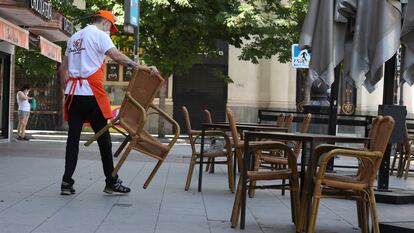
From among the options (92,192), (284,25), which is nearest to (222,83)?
(284,25)

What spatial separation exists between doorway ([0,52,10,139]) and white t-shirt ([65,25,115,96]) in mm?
10552

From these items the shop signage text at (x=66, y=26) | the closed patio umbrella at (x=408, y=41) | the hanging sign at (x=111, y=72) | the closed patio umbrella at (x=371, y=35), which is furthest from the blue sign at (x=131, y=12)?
the hanging sign at (x=111, y=72)

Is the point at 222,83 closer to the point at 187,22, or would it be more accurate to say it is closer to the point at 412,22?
the point at 187,22

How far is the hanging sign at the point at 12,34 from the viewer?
473 inches

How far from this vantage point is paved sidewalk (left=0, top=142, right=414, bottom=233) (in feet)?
16.7

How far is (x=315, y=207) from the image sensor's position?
14.9ft

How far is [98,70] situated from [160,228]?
236cm

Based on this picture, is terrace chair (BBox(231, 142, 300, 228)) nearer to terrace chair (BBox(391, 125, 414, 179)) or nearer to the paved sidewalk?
the paved sidewalk

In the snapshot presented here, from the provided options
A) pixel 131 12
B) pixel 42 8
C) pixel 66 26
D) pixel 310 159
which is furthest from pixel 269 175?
pixel 66 26

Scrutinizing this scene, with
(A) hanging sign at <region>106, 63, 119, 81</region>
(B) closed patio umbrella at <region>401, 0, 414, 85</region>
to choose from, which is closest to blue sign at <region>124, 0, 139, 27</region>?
(B) closed patio umbrella at <region>401, 0, 414, 85</region>

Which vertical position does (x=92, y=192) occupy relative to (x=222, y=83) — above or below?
below

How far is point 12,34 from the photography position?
12602 millimetres

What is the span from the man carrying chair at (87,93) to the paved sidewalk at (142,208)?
0.35 metres

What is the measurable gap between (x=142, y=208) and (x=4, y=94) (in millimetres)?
11872
